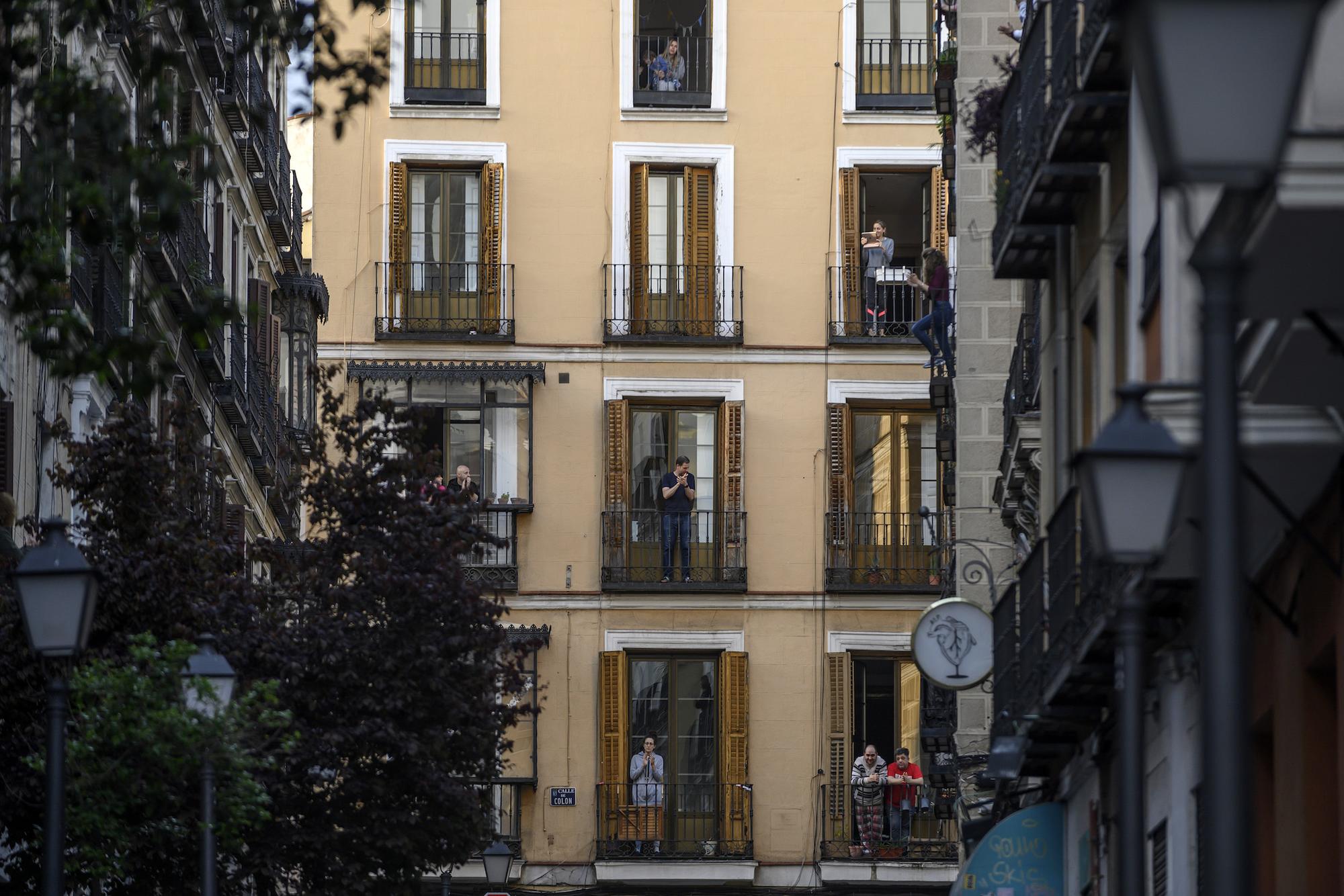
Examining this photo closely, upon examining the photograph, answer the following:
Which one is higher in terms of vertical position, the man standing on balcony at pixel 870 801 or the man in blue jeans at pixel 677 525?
the man in blue jeans at pixel 677 525

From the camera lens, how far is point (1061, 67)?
17.8 m

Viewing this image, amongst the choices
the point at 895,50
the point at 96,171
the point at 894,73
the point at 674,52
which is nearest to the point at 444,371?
the point at 674,52

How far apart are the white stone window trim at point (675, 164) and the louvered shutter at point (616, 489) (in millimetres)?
1673

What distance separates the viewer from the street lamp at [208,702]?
1827 centimetres

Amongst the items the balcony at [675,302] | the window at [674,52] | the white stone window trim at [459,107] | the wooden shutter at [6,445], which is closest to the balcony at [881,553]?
the balcony at [675,302]

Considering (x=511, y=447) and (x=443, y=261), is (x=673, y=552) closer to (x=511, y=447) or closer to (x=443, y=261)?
(x=511, y=447)

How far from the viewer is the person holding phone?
138 ft

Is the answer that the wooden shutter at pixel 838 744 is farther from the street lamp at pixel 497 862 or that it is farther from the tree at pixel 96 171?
the tree at pixel 96 171

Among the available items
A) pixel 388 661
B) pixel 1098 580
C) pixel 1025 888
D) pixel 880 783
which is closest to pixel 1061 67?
pixel 1098 580

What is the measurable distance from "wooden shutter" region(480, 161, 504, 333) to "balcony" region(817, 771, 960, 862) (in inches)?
337

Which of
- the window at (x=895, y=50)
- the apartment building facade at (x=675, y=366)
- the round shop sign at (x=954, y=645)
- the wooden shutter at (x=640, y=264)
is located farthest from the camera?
the window at (x=895, y=50)

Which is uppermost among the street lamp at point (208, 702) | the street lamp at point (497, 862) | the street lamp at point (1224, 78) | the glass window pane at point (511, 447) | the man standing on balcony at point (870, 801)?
the glass window pane at point (511, 447)

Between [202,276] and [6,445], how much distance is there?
356 inches

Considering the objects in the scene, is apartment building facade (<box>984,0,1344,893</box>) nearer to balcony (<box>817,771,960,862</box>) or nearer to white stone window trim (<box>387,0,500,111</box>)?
balcony (<box>817,771,960,862</box>)
